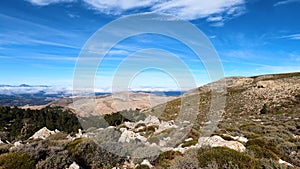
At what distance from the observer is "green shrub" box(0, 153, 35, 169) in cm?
1177

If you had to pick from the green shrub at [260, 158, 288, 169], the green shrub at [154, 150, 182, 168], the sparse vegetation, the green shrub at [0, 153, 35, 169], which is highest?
the green shrub at [260, 158, 288, 169]

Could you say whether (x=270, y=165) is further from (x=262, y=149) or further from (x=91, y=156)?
(x=91, y=156)

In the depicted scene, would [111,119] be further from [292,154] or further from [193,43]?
[292,154]

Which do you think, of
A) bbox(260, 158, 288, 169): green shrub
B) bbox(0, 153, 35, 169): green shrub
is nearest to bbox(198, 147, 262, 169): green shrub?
bbox(260, 158, 288, 169): green shrub

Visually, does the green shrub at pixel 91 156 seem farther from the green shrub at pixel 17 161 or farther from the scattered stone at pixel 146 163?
the green shrub at pixel 17 161

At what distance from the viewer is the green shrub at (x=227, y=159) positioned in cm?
1009

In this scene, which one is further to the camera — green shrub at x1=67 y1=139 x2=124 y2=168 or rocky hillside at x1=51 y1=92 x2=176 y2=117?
rocky hillside at x1=51 y1=92 x2=176 y2=117

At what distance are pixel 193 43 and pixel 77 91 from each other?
849cm

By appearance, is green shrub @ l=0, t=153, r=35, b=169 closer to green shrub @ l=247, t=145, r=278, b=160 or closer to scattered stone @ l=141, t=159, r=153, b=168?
scattered stone @ l=141, t=159, r=153, b=168

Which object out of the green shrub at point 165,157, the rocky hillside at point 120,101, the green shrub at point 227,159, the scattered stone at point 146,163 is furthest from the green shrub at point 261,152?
the rocky hillside at point 120,101

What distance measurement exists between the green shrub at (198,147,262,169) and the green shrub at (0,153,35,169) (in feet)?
23.9

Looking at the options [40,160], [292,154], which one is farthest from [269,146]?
[40,160]

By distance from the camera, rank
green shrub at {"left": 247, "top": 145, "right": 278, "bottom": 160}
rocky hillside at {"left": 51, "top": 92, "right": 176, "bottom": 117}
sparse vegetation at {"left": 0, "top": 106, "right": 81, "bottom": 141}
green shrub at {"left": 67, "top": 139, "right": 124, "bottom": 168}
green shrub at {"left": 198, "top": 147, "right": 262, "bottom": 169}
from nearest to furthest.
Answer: green shrub at {"left": 198, "top": 147, "right": 262, "bottom": 169} → green shrub at {"left": 247, "top": 145, "right": 278, "bottom": 160} → green shrub at {"left": 67, "top": 139, "right": 124, "bottom": 168} → rocky hillside at {"left": 51, "top": 92, "right": 176, "bottom": 117} → sparse vegetation at {"left": 0, "top": 106, "right": 81, "bottom": 141}

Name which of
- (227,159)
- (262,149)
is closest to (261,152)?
(262,149)
